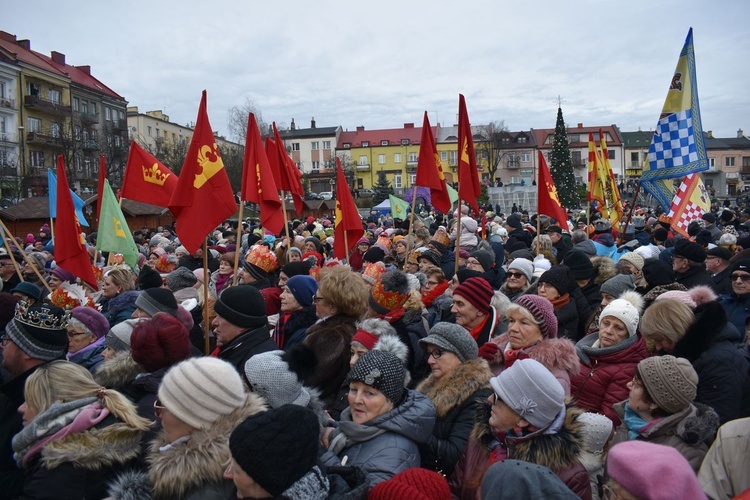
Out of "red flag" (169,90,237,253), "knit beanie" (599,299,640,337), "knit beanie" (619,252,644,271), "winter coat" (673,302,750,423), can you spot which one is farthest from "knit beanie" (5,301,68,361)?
"knit beanie" (619,252,644,271)

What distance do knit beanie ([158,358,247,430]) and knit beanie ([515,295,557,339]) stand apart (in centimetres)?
223

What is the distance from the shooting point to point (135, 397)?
3.44 metres

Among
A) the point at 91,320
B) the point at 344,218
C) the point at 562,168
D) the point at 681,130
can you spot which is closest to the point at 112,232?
the point at 344,218

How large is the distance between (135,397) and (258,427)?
149 cm

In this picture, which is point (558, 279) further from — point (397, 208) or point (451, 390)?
point (397, 208)

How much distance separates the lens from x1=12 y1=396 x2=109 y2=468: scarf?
2779mm

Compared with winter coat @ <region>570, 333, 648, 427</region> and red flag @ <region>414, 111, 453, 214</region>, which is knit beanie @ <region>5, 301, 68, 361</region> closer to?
winter coat @ <region>570, 333, 648, 427</region>

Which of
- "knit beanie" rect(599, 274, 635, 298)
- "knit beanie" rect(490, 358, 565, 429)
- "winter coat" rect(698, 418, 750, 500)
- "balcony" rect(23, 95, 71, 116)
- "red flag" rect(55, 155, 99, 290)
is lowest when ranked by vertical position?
"winter coat" rect(698, 418, 750, 500)

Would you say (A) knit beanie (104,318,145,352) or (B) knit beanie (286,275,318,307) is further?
A: (B) knit beanie (286,275,318,307)

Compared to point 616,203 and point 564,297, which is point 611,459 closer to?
point 564,297

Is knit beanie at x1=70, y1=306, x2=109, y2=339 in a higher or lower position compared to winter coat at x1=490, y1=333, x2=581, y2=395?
higher

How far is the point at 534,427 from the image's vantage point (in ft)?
9.23

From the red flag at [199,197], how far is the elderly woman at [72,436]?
A: 8.98 ft

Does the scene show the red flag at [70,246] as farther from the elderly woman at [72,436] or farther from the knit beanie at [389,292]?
the elderly woman at [72,436]
